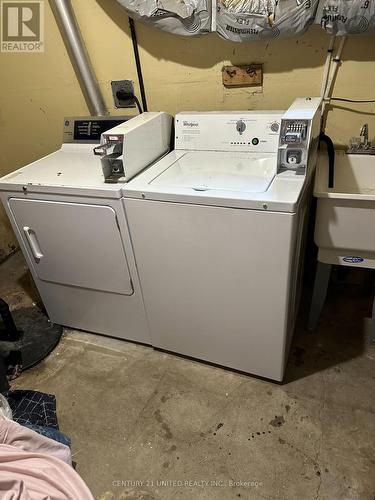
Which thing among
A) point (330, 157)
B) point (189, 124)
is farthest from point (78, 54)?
point (330, 157)

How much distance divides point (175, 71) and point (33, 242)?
113 cm

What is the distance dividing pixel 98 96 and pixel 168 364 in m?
1.49

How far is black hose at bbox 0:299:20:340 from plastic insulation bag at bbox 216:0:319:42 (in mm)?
1718

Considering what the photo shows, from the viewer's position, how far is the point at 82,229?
5.09 feet

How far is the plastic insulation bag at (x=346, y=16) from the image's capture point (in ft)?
4.36

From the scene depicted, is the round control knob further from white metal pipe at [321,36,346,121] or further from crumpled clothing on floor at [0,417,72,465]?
crumpled clothing on floor at [0,417,72,465]

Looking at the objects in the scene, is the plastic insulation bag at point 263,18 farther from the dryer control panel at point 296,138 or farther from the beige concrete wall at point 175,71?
the dryer control panel at point 296,138

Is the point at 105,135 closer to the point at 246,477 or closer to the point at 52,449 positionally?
the point at 52,449

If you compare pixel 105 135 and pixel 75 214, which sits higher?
pixel 105 135

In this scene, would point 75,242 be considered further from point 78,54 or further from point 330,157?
point 330,157

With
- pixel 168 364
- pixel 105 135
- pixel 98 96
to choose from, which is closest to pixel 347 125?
pixel 105 135

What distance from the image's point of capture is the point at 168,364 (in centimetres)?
179

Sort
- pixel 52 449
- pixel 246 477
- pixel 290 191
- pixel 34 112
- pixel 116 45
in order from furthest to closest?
1. pixel 34 112
2. pixel 116 45
3. pixel 246 477
4. pixel 290 191
5. pixel 52 449

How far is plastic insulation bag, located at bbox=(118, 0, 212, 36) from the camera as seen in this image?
1.50 meters
